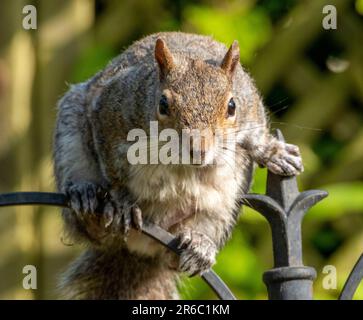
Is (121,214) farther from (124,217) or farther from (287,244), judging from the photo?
(287,244)

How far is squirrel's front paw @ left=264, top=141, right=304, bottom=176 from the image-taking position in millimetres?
1475

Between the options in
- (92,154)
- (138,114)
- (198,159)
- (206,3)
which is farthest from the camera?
(206,3)

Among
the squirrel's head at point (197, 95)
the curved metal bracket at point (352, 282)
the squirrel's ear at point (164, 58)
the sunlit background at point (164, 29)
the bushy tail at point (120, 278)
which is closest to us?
the curved metal bracket at point (352, 282)

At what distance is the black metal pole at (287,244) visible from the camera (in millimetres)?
1201

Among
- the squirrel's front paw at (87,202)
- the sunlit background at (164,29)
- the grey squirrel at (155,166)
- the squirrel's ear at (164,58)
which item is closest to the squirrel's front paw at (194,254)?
the grey squirrel at (155,166)

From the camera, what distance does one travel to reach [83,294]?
1808 millimetres

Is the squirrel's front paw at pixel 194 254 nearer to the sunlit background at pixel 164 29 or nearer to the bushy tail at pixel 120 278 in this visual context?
the bushy tail at pixel 120 278

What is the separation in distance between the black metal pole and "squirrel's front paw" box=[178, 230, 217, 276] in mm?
282

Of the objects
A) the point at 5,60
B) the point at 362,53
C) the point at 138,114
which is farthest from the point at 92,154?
the point at 362,53

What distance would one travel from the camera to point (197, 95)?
1.42m

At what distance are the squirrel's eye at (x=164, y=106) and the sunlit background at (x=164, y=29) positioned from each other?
0.66 meters

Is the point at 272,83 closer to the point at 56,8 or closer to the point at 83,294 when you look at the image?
the point at 56,8

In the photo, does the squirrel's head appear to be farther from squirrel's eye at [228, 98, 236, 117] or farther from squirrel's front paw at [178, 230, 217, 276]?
squirrel's front paw at [178, 230, 217, 276]

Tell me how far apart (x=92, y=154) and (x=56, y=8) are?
24.5 inches
